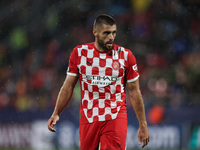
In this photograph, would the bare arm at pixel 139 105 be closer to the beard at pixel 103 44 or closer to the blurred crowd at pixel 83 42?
the beard at pixel 103 44

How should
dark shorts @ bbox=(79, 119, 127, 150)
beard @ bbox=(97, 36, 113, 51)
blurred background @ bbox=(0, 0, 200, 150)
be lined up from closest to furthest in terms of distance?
dark shorts @ bbox=(79, 119, 127, 150), beard @ bbox=(97, 36, 113, 51), blurred background @ bbox=(0, 0, 200, 150)

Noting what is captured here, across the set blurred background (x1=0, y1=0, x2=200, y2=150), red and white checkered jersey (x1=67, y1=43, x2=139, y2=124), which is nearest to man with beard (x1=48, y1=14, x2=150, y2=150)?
red and white checkered jersey (x1=67, y1=43, x2=139, y2=124)

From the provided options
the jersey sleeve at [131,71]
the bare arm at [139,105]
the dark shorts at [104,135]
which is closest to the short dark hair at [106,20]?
the jersey sleeve at [131,71]

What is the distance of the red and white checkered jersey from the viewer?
461 cm

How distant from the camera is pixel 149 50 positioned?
1209 centimetres

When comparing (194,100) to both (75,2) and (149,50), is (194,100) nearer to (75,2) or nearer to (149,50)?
(149,50)

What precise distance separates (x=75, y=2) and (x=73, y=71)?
988cm

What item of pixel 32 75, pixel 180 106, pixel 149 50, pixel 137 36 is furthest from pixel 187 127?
pixel 32 75

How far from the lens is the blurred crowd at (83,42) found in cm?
1091

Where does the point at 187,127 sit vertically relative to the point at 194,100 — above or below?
below

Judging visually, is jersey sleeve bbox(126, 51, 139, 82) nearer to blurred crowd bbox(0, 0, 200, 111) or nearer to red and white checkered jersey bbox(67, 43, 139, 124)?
red and white checkered jersey bbox(67, 43, 139, 124)

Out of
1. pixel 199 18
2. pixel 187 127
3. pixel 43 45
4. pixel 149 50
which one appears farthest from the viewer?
pixel 43 45

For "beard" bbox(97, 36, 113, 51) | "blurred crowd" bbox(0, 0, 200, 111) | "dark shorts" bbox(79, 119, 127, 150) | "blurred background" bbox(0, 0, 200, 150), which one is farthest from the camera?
"blurred crowd" bbox(0, 0, 200, 111)

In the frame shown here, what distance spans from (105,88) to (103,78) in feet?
0.36
